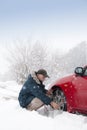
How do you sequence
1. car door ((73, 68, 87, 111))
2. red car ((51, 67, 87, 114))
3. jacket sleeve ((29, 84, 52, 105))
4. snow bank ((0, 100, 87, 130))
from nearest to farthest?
snow bank ((0, 100, 87, 130))
car door ((73, 68, 87, 111))
red car ((51, 67, 87, 114))
jacket sleeve ((29, 84, 52, 105))

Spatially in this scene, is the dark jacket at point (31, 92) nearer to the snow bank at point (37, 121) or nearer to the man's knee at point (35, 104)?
the man's knee at point (35, 104)

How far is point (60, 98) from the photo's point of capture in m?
8.59

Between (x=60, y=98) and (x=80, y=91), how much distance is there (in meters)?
0.99

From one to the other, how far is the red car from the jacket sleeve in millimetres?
548

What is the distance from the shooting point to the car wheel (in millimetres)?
8422

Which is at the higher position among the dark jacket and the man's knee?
the dark jacket

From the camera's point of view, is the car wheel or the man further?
the car wheel

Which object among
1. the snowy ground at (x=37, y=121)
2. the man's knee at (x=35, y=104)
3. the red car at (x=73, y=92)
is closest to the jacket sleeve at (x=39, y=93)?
the man's knee at (x=35, y=104)

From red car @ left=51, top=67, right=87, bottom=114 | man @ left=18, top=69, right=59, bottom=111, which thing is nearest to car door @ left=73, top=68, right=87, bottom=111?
red car @ left=51, top=67, right=87, bottom=114

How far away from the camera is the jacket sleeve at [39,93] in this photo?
7.98 m

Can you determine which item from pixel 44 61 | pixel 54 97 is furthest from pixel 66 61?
pixel 54 97

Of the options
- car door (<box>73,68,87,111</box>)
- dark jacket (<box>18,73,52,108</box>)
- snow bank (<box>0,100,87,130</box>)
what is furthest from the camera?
dark jacket (<box>18,73,52,108</box>)

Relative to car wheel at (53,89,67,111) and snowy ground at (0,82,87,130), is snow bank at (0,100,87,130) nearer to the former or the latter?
snowy ground at (0,82,87,130)

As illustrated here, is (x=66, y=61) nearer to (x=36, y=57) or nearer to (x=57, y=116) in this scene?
(x=36, y=57)
